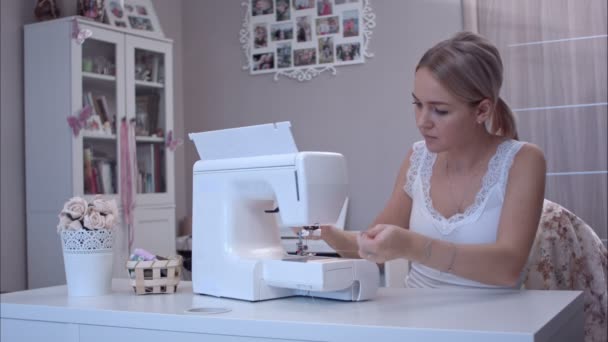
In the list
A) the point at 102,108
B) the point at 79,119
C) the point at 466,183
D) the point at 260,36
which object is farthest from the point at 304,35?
the point at 466,183

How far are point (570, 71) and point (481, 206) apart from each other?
2.18m

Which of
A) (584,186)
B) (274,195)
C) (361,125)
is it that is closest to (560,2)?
(584,186)

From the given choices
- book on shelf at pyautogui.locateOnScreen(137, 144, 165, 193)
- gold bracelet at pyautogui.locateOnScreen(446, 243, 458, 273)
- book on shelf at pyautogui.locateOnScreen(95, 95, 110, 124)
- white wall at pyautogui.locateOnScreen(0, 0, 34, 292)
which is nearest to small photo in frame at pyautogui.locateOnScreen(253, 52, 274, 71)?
book on shelf at pyautogui.locateOnScreen(137, 144, 165, 193)

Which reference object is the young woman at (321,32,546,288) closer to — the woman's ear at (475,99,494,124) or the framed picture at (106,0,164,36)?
the woman's ear at (475,99,494,124)

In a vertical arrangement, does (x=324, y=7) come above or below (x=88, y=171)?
above

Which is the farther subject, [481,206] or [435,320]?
[481,206]

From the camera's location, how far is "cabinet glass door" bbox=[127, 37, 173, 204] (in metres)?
3.78

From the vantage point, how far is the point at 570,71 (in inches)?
142

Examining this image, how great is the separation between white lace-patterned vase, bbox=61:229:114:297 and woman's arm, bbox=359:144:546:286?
2.11 feet

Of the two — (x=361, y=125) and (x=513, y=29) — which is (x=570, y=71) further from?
(x=361, y=125)

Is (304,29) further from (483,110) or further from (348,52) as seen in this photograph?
(483,110)

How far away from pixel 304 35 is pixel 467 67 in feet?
9.00

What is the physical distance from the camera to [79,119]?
11.2ft

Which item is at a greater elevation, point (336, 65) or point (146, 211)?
point (336, 65)
